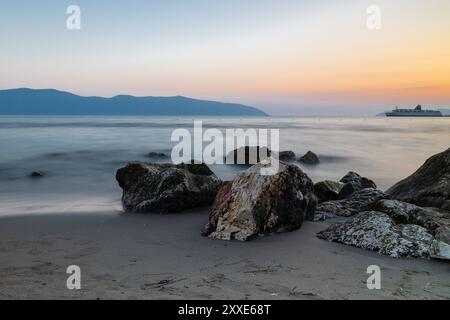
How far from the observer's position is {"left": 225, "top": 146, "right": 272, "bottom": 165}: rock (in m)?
17.4

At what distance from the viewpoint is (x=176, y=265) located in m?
4.84

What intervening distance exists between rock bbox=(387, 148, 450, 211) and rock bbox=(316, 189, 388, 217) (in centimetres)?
53

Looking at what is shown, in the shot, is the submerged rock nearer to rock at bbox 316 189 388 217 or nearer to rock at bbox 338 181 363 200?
rock at bbox 316 189 388 217

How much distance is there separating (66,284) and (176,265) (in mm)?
1266

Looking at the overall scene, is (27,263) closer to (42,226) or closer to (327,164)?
(42,226)

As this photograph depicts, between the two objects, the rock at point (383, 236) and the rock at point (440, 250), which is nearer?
the rock at point (440, 250)

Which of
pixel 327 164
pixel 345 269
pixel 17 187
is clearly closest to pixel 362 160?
pixel 327 164

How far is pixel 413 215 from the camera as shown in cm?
612

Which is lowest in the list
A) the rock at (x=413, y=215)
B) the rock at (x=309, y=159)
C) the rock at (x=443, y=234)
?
the rock at (x=309, y=159)

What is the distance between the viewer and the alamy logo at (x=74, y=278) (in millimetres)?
4048

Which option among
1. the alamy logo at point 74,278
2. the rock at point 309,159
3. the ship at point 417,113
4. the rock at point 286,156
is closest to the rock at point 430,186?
the alamy logo at point 74,278

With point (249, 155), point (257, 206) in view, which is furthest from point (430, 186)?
point (249, 155)

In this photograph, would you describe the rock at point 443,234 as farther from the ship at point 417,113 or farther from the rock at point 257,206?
the ship at point 417,113

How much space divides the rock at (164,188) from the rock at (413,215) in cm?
357
